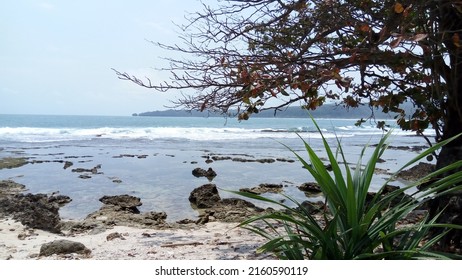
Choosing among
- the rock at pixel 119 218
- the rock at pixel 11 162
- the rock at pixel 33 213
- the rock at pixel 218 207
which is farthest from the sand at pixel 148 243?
the rock at pixel 11 162

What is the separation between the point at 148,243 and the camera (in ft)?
14.8

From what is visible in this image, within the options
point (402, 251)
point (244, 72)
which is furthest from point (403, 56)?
point (402, 251)

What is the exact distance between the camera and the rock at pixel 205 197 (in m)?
7.49

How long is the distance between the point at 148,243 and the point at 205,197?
10.6ft

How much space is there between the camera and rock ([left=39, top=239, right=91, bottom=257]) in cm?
399

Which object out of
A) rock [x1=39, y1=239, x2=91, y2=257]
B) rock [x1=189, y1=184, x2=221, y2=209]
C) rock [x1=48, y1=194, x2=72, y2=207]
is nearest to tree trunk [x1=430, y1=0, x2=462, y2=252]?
rock [x1=39, y1=239, x2=91, y2=257]

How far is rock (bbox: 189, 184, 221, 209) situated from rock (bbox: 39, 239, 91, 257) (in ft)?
11.1

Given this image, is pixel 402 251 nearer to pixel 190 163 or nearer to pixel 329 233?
A: pixel 329 233

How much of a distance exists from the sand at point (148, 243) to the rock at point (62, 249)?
0.08 metres

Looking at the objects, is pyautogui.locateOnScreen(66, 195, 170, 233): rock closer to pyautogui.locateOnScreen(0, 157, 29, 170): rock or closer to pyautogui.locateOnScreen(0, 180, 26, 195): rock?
pyautogui.locateOnScreen(0, 180, 26, 195): rock

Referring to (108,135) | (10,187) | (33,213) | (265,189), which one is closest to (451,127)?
(33,213)

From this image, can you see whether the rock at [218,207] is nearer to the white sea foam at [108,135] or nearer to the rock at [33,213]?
the rock at [33,213]

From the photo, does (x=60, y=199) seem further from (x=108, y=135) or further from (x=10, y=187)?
(x=108, y=135)

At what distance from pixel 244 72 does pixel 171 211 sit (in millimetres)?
4668
